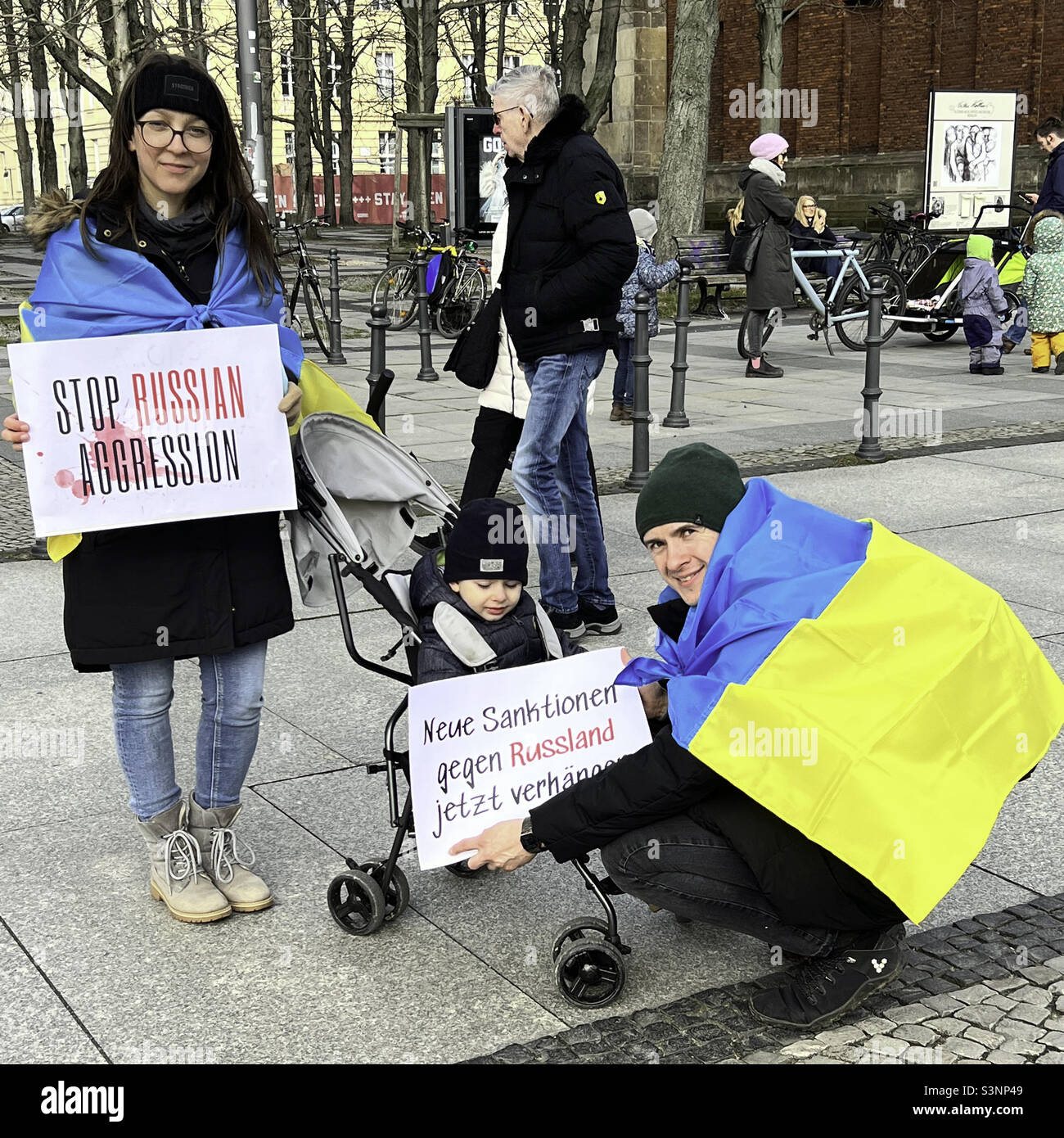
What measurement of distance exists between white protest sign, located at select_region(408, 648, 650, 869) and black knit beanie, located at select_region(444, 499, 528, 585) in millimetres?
232

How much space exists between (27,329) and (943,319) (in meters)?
13.8

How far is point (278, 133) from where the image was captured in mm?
74375

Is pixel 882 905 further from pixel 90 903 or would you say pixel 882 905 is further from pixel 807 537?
pixel 90 903

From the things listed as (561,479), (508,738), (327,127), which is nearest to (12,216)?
(327,127)

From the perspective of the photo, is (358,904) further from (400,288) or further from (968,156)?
(968,156)

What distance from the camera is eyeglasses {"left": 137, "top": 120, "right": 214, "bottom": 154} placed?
10.6ft

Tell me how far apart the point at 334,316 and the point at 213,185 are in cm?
1030

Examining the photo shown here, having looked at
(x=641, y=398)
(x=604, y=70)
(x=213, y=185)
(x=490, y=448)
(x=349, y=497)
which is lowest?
(x=641, y=398)

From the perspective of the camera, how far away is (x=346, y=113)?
157 feet

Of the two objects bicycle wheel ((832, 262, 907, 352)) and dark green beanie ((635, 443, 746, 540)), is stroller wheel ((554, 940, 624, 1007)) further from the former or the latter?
bicycle wheel ((832, 262, 907, 352))

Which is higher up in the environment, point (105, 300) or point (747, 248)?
point (105, 300)

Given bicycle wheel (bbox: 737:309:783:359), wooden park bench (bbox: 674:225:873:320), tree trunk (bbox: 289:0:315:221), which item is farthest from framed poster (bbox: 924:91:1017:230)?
tree trunk (bbox: 289:0:315:221)
